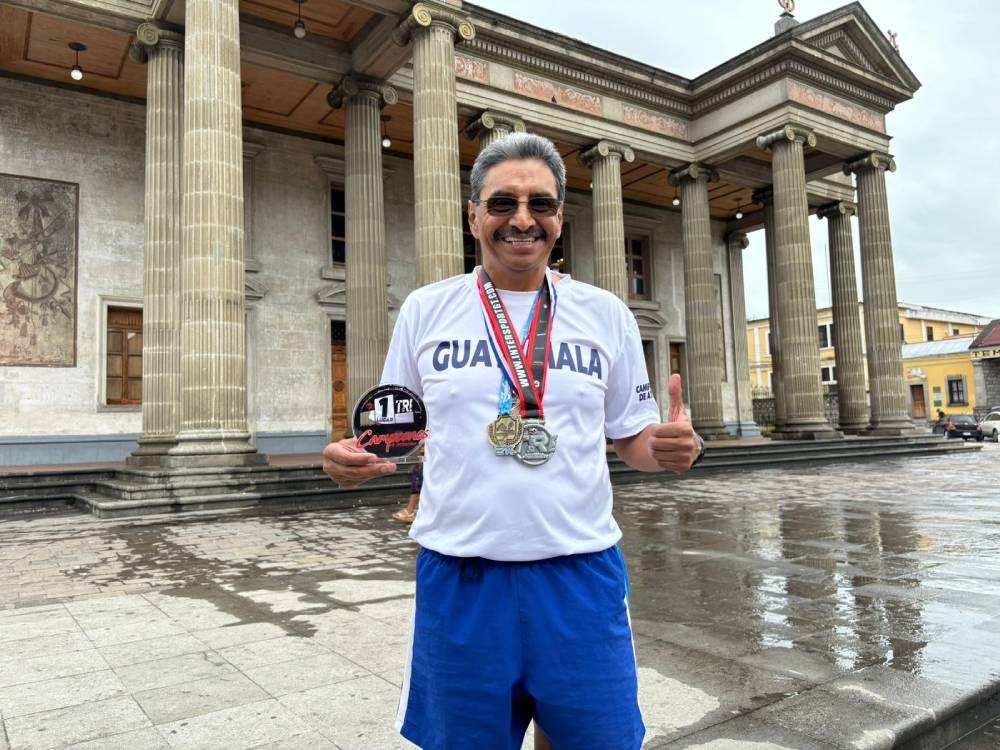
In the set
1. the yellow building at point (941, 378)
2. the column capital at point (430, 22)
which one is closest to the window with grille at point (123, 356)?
the column capital at point (430, 22)

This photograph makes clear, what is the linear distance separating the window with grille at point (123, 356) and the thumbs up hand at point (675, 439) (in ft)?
56.4

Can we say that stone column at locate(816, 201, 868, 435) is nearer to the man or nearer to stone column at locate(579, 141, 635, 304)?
stone column at locate(579, 141, 635, 304)

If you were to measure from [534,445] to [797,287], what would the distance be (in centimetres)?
2066

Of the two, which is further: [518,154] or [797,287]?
[797,287]

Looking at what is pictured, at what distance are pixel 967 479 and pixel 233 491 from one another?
13.2m

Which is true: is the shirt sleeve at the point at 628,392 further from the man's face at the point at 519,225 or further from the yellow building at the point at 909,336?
the yellow building at the point at 909,336

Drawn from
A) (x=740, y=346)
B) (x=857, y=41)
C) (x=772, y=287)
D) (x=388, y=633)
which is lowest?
(x=388, y=633)

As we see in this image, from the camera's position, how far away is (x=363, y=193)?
15625mm

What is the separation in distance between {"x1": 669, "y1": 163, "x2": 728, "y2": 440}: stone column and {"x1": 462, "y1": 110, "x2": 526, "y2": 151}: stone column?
665cm

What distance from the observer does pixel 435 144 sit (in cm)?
1389

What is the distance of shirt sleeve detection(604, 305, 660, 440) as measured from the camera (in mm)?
1933

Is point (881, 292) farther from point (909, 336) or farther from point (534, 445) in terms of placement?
point (909, 336)

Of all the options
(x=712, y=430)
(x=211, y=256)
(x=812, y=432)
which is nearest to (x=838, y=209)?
(x=812, y=432)

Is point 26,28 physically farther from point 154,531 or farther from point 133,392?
point 154,531
